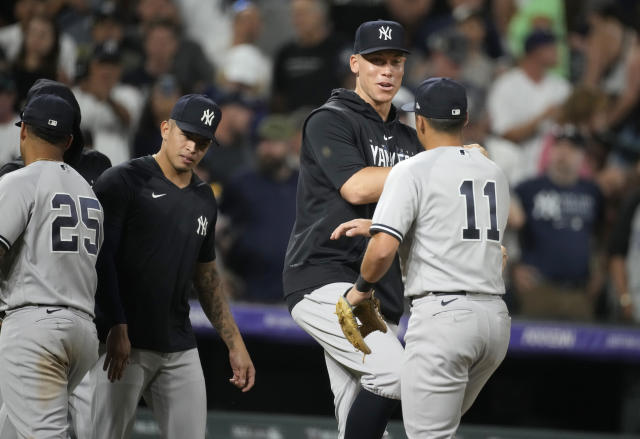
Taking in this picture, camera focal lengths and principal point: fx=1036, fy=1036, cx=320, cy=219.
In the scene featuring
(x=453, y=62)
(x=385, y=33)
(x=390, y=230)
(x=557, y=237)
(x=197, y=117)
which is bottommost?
(x=557, y=237)

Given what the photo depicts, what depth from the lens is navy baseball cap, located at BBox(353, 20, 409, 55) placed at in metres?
4.49

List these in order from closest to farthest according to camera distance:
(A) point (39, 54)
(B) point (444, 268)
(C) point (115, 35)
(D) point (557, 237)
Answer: (B) point (444, 268) < (D) point (557, 237) < (A) point (39, 54) < (C) point (115, 35)

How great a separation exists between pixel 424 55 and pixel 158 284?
520 cm

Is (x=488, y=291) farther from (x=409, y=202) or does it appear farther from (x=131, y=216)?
(x=131, y=216)

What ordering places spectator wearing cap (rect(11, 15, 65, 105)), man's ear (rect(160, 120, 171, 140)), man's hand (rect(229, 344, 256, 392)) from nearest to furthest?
man's ear (rect(160, 120, 171, 140))
man's hand (rect(229, 344, 256, 392))
spectator wearing cap (rect(11, 15, 65, 105))

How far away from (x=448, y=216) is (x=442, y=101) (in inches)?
18.3

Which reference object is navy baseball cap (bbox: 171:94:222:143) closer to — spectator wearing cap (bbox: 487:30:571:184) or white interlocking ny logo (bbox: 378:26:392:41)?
white interlocking ny logo (bbox: 378:26:392:41)

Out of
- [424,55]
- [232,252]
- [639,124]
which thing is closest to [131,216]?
[232,252]

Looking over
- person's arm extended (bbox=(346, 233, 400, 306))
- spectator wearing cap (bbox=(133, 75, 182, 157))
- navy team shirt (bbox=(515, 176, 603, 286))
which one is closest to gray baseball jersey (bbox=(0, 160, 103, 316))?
person's arm extended (bbox=(346, 233, 400, 306))

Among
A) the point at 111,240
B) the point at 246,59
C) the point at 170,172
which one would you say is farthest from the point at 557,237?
the point at 111,240

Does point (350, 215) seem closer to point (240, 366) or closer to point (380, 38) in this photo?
point (380, 38)

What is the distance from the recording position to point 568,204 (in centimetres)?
812

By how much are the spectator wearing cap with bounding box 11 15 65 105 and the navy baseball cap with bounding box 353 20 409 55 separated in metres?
4.32

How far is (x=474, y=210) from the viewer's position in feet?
12.8
